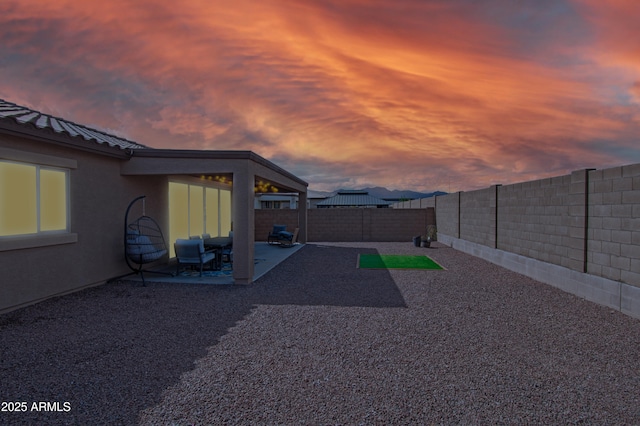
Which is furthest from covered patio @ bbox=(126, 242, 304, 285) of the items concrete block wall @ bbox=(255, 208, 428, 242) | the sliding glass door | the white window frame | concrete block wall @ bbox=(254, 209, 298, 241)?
concrete block wall @ bbox=(255, 208, 428, 242)

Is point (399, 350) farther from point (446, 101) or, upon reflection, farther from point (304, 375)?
point (446, 101)

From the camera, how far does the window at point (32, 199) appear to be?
20.9ft

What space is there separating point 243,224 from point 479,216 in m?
9.93

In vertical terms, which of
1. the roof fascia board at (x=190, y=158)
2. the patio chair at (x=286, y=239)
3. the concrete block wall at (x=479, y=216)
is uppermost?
the roof fascia board at (x=190, y=158)

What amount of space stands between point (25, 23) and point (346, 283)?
9.90 m

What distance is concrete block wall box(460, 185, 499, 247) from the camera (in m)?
12.7

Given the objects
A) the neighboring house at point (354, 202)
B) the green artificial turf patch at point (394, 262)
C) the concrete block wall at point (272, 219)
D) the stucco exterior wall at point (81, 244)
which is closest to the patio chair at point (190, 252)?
the stucco exterior wall at point (81, 244)

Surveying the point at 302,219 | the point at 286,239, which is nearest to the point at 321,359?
the point at 286,239

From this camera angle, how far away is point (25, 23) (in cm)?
824

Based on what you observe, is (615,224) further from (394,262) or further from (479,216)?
(479,216)

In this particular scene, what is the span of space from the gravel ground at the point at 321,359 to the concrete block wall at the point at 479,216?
5340 millimetres

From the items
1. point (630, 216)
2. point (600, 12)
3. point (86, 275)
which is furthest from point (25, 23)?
point (630, 216)

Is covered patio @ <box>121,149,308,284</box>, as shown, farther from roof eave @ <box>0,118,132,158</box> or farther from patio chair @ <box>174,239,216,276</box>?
patio chair @ <box>174,239,216,276</box>

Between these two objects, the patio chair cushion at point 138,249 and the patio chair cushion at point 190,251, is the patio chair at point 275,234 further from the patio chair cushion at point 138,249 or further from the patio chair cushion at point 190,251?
the patio chair cushion at point 138,249
